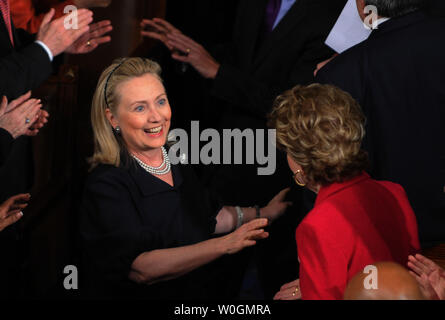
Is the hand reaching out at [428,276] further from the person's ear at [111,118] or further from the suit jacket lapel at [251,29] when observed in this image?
the suit jacket lapel at [251,29]

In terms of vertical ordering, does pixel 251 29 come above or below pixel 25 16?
below

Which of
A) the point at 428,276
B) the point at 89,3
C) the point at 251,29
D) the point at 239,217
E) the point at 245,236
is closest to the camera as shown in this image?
the point at 428,276

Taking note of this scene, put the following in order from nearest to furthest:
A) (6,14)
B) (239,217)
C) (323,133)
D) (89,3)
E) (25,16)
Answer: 1. (323,133)
2. (6,14)
3. (239,217)
4. (89,3)
5. (25,16)

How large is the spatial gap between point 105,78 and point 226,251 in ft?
2.67

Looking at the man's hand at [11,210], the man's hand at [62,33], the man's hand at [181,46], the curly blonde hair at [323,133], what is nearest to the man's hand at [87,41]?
the man's hand at [62,33]

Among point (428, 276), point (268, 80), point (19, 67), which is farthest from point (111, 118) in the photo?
point (428, 276)

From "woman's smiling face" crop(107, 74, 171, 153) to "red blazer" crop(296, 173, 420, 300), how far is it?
698 millimetres

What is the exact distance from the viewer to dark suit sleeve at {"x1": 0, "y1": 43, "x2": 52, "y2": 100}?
8.71 ft

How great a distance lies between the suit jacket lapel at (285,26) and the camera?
3285 mm

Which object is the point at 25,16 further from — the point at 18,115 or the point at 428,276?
the point at 428,276

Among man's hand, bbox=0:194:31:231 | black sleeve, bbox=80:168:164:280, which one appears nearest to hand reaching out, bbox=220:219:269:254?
black sleeve, bbox=80:168:164:280

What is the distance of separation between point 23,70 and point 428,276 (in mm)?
1799

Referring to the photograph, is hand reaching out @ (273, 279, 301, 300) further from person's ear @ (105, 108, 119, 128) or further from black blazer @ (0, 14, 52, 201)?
black blazer @ (0, 14, 52, 201)

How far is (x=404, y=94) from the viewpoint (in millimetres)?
2615
